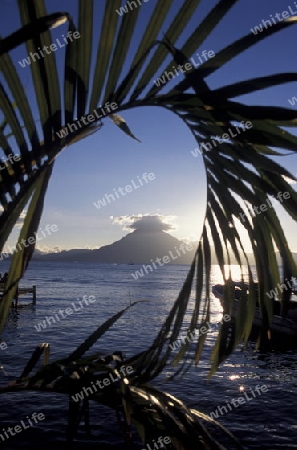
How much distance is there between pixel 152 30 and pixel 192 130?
385mm

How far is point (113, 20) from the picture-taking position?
1121mm

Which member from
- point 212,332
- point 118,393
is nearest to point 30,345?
point 212,332

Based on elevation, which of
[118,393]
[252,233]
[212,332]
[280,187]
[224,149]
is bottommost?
[212,332]

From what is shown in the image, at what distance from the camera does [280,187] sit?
4.34 feet

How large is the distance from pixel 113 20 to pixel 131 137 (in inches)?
21.8

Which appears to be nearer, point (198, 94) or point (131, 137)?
point (198, 94)

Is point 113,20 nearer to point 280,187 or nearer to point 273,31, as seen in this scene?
point 273,31

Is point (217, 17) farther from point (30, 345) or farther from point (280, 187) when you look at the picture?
point (30, 345)

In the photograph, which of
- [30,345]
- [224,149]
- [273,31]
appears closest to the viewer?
[273,31]

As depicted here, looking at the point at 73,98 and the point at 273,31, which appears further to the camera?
the point at 73,98

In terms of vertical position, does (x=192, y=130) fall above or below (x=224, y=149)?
above

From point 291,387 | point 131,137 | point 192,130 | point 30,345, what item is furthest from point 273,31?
Result: point 30,345

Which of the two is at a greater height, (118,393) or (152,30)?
(152,30)

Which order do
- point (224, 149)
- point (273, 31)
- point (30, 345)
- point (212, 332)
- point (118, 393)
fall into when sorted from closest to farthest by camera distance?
point (273, 31), point (224, 149), point (118, 393), point (30, 345), point (212, 332)
